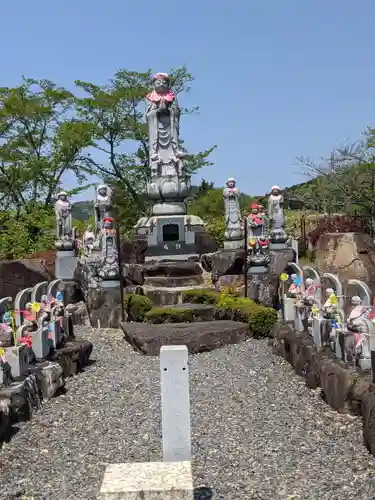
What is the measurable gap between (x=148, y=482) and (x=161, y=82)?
1573cm

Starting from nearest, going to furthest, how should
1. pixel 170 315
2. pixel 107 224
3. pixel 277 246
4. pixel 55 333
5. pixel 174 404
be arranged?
pixel 174 404
pixel 55 333
pixel 170 315
pixel 107 224
pixel 277 246

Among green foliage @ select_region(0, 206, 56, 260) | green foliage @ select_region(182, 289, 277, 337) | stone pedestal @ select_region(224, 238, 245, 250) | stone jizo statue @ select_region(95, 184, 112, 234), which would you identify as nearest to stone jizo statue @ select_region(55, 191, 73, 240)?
stone jizo statue @ select_region(95, 184, 112, 234)

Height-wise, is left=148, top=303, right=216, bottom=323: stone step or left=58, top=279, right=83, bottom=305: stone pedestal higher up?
left=58, top=279, right=83, bottom=305: stone pedestal

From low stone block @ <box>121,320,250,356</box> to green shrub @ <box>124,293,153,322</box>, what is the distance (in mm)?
1589

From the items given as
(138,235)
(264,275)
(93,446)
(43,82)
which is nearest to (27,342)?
(93,446)

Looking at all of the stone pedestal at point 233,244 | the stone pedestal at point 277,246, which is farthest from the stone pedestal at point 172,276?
the stone pedestal at point 277,246

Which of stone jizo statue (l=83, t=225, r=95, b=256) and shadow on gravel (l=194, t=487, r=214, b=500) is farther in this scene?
stone jizo statue (l=83, t=225, r=95, b=256)

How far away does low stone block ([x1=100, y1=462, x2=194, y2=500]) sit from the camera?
130 inches

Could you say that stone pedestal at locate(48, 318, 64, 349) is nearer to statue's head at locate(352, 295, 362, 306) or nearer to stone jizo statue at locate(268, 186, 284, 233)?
statue's head at locate(352, 295, 362, 306)

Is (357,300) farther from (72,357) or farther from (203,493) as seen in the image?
(72,357)

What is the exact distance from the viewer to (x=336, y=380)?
243 inches

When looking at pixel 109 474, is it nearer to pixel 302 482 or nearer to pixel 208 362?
pixel 302 482

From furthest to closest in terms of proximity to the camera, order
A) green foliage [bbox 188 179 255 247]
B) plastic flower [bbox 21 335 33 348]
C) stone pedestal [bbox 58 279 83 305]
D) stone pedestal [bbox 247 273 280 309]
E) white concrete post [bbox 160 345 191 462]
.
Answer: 1. green foliage [bbox 188 179 255 247]
2. stone pedestal [bbox 58 279 83 305]
3. stone pedestal [bbox 247 273 280 309]
4. plastic flower [bbox 21 335 33 348]
5. white concrete post [bbox 160 345 191 462]

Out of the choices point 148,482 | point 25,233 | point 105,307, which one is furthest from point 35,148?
point 148,482
